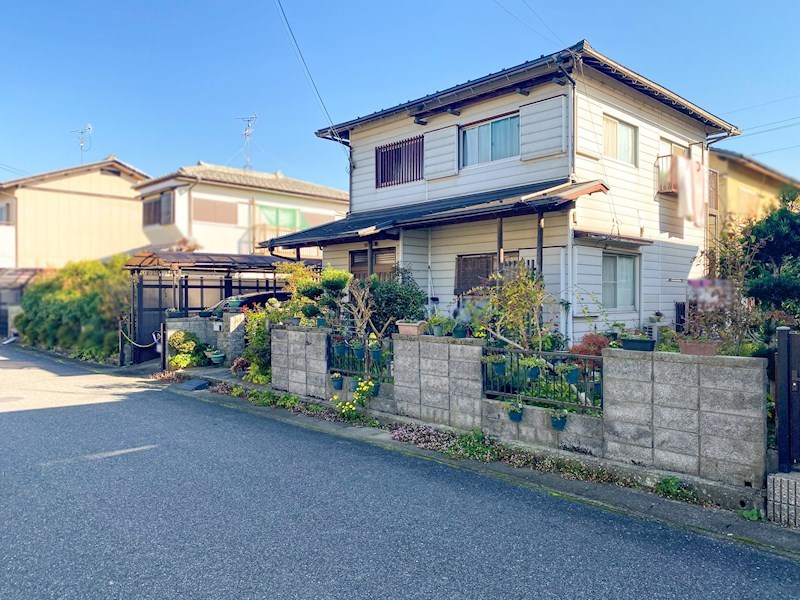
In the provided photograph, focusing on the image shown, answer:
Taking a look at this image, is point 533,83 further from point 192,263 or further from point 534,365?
point 192,263

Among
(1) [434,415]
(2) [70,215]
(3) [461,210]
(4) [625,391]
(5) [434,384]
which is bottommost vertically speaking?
(1) [434,415]

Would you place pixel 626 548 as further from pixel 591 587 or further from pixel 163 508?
Answer: pixel 163 508

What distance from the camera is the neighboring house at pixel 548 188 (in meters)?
9.84

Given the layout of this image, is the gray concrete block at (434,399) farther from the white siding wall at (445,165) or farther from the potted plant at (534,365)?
the white siding wall at (445,165)

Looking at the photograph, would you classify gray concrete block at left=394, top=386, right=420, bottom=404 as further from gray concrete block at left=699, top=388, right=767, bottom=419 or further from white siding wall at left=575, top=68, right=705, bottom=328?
white siding wall at left=575, top=68, right=705, bottom=328

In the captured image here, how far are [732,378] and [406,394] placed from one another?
3.65 m

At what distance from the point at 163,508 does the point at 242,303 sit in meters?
9.39

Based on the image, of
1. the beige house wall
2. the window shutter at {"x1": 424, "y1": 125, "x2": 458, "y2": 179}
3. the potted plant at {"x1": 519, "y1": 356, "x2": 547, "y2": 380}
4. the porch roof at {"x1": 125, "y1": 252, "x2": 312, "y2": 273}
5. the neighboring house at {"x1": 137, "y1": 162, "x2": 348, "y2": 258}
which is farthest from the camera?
the beige house wall

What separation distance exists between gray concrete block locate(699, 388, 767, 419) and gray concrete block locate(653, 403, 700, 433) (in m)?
0.11

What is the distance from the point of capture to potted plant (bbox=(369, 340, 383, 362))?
733cm

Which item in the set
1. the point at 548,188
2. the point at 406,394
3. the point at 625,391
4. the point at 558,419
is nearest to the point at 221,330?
the point at 406,394

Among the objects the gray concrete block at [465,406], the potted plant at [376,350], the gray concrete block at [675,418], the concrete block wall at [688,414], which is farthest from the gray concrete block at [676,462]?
the potted plant at [376,350]

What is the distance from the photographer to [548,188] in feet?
31.5

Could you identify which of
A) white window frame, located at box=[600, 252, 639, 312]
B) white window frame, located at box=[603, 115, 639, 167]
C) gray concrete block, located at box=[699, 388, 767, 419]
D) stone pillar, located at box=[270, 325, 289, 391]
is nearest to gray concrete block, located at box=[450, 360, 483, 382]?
gray concrete block, located at box=[699, 388, 767, 419]
